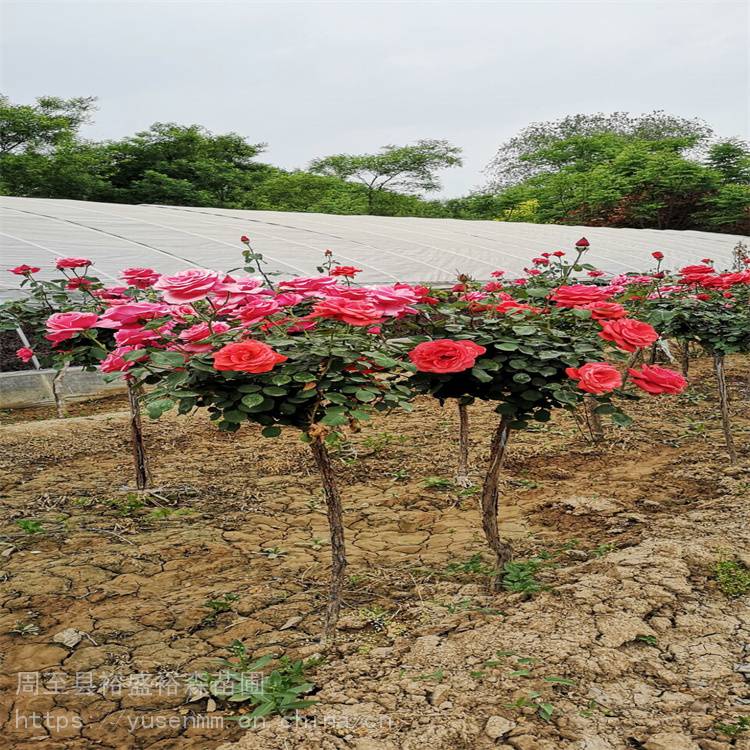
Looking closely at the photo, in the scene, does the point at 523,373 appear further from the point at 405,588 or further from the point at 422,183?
the point at 422,183

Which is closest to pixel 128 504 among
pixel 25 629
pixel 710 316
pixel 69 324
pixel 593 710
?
pixel 25 629

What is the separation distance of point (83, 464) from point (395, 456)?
6.56ft

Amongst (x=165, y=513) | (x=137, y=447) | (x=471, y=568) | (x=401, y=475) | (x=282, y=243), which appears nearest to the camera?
(x=471, y=568)

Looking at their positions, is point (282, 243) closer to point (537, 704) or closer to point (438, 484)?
point (438, 484)

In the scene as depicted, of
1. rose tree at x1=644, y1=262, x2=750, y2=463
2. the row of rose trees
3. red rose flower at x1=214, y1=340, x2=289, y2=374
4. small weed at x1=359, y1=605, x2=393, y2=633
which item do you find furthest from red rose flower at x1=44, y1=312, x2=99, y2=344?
rose tree at x1=644, y1=262, x2=750, y2=463

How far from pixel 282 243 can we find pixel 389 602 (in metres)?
6.56

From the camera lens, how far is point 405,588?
7.72 feet

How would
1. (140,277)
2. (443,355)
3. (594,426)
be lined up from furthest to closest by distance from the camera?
(594,426)
(140,277)
(443,355)

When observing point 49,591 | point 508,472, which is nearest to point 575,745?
point 49,591

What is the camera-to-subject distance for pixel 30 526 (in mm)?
2904

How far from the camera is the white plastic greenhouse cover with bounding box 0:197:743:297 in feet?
21.9

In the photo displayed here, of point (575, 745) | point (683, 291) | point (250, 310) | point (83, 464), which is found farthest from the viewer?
point (83, 464)

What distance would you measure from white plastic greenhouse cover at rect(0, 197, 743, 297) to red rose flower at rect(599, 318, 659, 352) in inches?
151

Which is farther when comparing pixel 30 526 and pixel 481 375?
pixel 30 526
